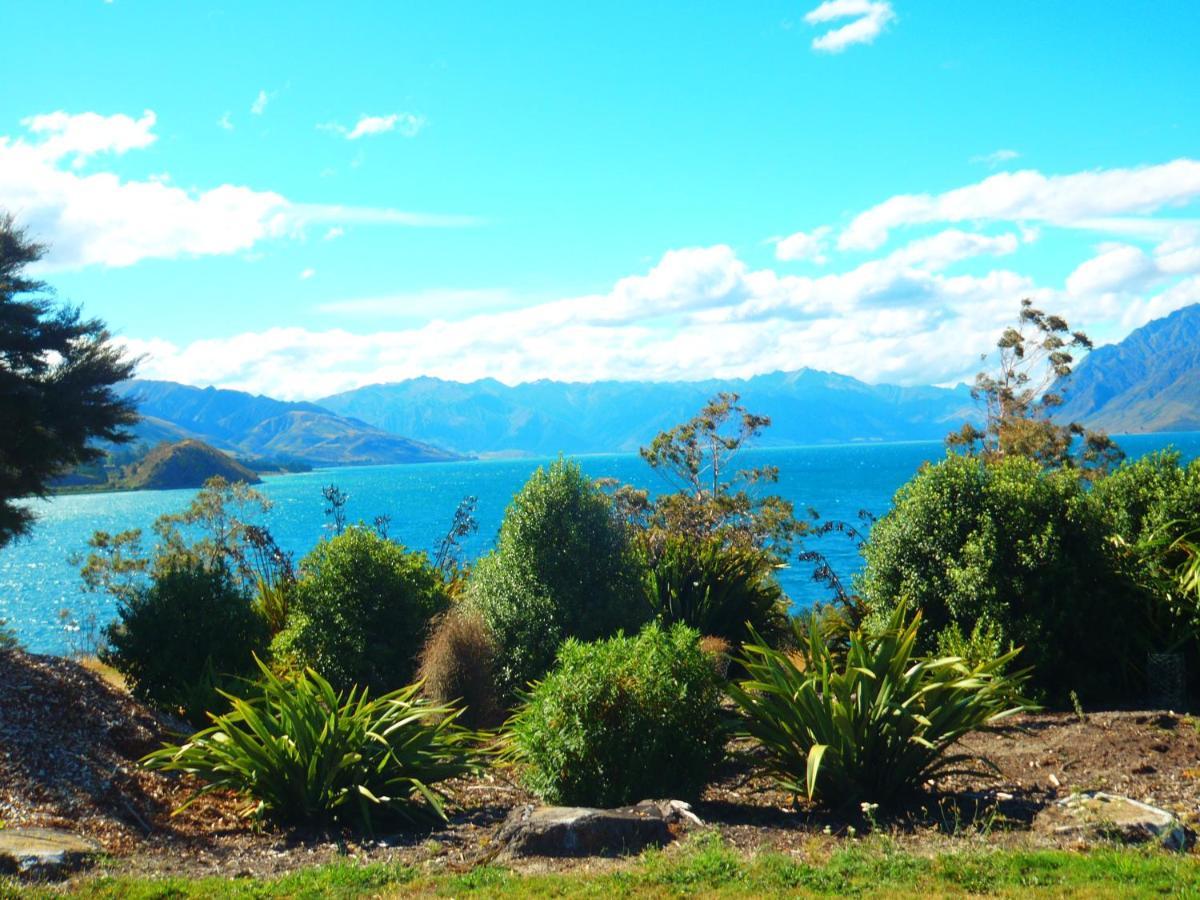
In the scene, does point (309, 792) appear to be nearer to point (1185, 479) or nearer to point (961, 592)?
point (961, 592)

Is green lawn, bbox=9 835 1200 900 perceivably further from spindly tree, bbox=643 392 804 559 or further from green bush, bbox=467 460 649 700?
spindly tree, bbox=643 392 804 559

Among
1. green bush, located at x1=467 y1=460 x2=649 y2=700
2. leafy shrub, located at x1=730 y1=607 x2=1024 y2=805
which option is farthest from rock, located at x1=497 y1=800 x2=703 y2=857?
green bush, located at x1=467 y1=460 x2=649 y2=700

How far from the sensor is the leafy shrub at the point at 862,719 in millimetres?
6727

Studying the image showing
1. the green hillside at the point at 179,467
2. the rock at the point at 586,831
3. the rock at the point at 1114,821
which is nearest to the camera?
the rock at the point at 1114,821

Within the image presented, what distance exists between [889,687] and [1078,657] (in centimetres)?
335

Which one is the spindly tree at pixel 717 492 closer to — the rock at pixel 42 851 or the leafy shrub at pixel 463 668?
the leafy shrub at pixel 463 668

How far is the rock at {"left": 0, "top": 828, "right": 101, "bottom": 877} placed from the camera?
5438 mm

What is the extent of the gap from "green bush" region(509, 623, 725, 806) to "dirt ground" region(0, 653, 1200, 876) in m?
0.35

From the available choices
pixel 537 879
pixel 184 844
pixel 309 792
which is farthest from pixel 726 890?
pixel 184 844

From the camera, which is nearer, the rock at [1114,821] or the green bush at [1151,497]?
the rock at [1114,821]

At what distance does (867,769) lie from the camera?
6754mm

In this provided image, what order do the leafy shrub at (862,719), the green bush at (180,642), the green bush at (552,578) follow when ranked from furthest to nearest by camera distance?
the green bush at (552,578), the green bush at (180,642), the leafy shrub at (862,719)

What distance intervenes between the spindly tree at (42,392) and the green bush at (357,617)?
6169 mm

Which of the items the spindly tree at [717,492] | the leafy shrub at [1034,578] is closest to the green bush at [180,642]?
the leafy shrub at [1034,578]
